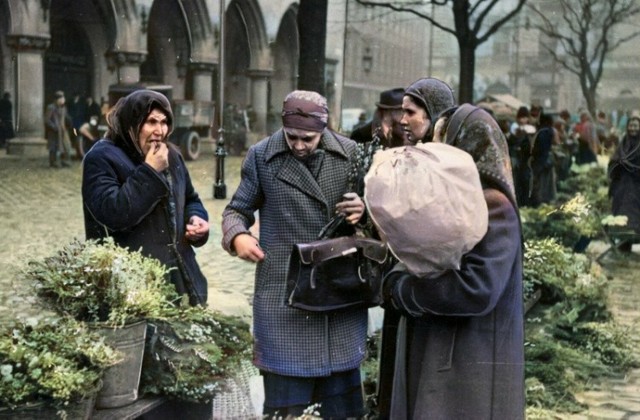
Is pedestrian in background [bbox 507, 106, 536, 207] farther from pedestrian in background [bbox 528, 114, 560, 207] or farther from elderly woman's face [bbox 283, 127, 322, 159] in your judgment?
elderly woman's face [bbox 283, 127, 322, 159]

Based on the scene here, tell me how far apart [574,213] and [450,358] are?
4765 millimetres

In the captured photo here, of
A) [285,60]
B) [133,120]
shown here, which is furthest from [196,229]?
[285,60]

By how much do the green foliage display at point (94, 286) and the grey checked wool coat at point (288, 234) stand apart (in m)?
0.42

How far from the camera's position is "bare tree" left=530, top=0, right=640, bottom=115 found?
608 cm

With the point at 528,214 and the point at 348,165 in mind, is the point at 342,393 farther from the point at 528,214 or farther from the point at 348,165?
the point at 528,214

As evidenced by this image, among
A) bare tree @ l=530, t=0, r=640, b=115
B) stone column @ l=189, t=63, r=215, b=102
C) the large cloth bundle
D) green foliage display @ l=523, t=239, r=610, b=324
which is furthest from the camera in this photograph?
green foliage display @ l=523, t=239, r=610, b=324

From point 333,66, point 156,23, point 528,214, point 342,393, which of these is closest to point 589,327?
point 528,214

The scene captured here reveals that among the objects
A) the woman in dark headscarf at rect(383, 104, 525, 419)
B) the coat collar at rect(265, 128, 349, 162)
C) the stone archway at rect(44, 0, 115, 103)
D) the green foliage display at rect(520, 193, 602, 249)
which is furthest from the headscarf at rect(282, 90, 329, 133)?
the green foliage display at rect(520, 193, 602, 249)

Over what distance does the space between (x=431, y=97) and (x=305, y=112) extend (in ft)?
1.59

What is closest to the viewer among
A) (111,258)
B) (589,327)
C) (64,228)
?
(111,258)

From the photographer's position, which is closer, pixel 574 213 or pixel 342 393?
pixel 342 393

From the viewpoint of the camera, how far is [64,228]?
4672 millimetres

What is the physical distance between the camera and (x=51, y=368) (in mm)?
2787

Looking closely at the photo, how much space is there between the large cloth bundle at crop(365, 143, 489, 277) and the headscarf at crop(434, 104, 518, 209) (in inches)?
5.2
